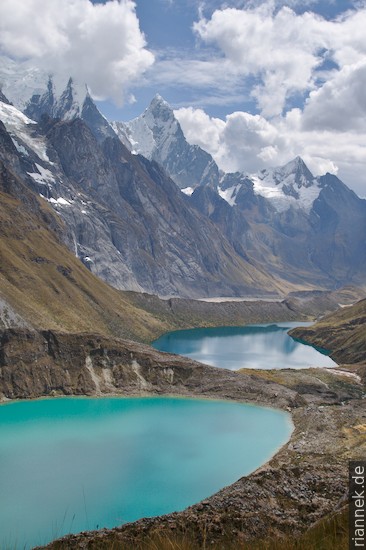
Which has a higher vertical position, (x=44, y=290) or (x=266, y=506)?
(x=44, y=290)

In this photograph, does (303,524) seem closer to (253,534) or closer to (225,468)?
(253,534)

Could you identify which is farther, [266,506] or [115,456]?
[115,456]

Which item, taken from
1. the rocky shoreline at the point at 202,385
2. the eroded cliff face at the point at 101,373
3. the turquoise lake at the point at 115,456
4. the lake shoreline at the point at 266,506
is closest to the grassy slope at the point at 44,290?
the eroded cliff face at the point at 101,373

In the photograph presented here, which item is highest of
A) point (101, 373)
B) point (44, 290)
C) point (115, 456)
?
point (44, 290)

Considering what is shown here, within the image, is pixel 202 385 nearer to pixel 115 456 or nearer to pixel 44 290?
pixel 115 456

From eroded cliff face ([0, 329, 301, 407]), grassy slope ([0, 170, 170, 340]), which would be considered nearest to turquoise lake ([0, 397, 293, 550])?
eroded cliff face ([0, 329, 301, 407])

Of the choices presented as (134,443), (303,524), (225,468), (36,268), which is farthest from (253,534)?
(36,268)

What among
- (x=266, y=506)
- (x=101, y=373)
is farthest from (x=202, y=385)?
(x=266, y=506)

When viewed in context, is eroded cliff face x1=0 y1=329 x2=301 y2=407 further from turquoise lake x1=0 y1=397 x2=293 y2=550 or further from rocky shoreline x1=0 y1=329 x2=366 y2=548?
turquoise lake x1=0 y1=397 x2=293 y2=550
